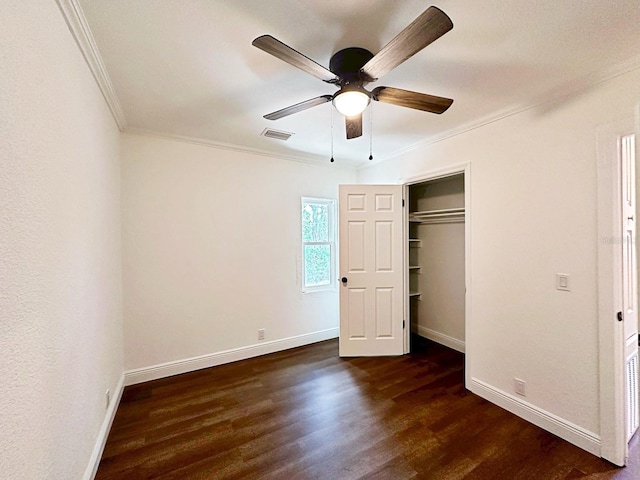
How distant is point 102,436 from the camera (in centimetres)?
185

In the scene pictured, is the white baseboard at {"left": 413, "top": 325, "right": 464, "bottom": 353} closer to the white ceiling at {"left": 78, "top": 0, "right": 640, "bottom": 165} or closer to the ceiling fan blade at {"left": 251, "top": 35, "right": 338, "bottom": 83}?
the white ceiling at {"left": 78, "top": 0, "right": 640, "bottom": 165}

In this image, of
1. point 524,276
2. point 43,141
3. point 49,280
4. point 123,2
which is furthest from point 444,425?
point 123,2

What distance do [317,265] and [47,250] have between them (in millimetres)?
3076

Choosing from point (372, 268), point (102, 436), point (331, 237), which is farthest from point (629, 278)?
point (102, 436)

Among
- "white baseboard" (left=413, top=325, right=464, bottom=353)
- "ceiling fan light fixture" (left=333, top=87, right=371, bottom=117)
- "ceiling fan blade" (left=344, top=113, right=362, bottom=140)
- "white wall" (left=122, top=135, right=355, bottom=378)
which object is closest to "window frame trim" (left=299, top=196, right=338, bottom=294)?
"white wall" (left=122, top=135, right=355, bottom=378)

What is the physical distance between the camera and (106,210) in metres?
2.16

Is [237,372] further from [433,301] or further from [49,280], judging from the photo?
[433,301]

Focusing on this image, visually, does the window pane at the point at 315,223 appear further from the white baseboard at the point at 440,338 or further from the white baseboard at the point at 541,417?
the white baseboard at the point at 541,417

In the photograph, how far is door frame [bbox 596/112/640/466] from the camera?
1.75 m

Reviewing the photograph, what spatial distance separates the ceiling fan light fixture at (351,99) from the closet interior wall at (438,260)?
220 centimetres

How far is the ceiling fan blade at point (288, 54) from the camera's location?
1.19 metres

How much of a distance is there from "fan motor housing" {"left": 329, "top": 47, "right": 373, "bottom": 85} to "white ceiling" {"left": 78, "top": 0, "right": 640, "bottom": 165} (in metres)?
0.05

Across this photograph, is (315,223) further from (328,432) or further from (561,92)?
(561,92)

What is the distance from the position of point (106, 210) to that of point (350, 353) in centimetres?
292
